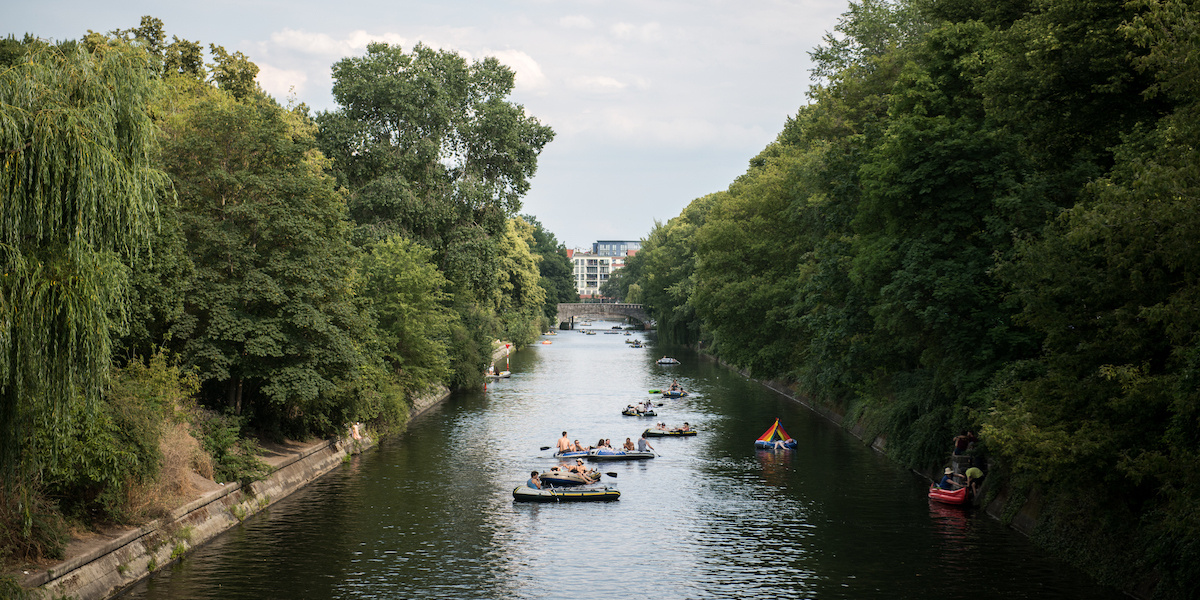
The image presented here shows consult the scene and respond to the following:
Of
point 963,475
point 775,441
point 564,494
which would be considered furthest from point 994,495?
point 775,441

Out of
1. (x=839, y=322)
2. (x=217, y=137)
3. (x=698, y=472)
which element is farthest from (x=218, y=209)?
(x=839, y=322)

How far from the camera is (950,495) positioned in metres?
31.8

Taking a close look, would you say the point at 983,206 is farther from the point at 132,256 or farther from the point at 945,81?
the point at 132,256

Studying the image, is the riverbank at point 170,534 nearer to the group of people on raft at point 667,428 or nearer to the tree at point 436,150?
the group of people on raft at point 667,428

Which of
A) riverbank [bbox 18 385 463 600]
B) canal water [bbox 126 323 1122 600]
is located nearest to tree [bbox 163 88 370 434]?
riverbank [bbox 18 385 463 600]

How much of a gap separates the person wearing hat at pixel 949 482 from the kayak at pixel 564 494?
450 inches

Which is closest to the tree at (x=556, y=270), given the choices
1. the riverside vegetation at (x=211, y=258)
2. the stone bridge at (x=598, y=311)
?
the stone bridge at (x=598, y=311)

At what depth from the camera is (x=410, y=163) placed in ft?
198

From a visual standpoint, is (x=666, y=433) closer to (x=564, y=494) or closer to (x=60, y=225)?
(x=564, y=494)

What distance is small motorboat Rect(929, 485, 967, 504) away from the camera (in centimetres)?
3161

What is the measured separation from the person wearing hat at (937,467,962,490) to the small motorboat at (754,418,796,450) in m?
12.1

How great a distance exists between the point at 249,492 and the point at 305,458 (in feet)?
19.6

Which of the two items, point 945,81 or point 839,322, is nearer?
point 945,81

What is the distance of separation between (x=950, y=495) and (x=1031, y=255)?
40.5ft
